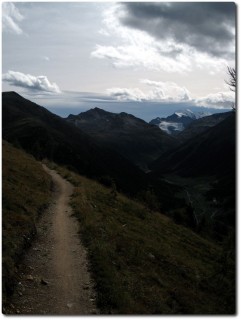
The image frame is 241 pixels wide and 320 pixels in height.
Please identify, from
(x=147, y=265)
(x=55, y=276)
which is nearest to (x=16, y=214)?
(x=55, y=276)

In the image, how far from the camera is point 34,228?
960 inches

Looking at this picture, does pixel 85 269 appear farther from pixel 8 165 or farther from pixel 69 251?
pixel 8 165

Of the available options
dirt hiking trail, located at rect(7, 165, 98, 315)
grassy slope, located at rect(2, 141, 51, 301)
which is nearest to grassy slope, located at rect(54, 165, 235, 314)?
dirt hiking trail, located at rect(7, 165, 98, 315)

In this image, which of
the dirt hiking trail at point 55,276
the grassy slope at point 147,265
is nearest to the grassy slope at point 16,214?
the dirt hiking trail at point 55,276

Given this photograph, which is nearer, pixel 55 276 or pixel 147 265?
pixel 55 276

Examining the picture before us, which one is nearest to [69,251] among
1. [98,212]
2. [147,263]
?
[147,263]

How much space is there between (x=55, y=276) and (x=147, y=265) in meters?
7.02

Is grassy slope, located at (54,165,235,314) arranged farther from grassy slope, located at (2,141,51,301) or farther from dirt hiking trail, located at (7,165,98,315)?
grassy slope, located at (2,141,51,301)

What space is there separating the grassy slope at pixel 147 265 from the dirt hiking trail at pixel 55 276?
65cm

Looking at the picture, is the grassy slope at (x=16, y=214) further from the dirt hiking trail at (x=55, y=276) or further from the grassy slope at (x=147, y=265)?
the grassy slope at (x=147, y=265)

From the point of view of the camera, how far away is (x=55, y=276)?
727 inches

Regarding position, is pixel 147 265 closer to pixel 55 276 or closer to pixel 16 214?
pixel 55 276

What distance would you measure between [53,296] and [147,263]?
891 cm

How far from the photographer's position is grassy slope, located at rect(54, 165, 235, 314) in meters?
15.9
